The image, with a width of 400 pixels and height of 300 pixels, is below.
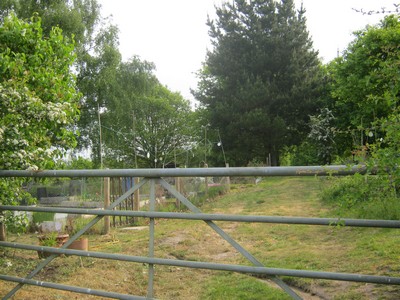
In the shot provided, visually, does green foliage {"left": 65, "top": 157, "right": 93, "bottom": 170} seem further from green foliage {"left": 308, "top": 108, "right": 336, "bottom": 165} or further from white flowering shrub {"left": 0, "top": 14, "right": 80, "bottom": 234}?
white flowering shrub {"left": 0, "top": 14, "right": 80, "bottom": 234}

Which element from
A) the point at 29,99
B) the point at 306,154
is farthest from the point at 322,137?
the point at 29,99

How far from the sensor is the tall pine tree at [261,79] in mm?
29828

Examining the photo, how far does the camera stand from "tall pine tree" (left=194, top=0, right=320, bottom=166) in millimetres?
29828

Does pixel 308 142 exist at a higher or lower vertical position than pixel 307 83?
lower

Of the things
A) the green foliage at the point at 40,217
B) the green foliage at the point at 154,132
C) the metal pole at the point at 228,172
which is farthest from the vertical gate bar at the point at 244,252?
the green foliage at the point at 154,132

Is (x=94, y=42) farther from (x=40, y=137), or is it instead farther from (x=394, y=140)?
(x=394, y=140)

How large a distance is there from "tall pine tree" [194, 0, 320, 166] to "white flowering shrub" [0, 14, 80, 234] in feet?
75.2

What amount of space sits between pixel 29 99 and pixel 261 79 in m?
26.7

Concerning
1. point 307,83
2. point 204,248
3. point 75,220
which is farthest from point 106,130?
point 204,248

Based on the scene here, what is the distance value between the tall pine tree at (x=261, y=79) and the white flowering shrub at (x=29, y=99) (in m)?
22.9

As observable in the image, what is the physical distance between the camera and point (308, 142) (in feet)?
104

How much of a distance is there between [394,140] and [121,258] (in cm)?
191

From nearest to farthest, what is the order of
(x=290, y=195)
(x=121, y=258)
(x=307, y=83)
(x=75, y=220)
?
(x=121, y=258)
(x=75, y=220)
(x=290, y=195)
(x=307, y=83)

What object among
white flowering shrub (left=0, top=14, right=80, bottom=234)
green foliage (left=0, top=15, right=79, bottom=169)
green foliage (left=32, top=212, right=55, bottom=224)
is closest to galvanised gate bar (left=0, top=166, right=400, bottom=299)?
white flowering shrub (left=0, top=14, right=80, bottom=234)
